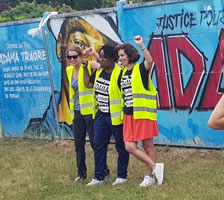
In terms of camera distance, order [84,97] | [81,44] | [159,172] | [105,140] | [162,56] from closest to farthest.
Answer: [159,172]
[105,140]
[84,97]
[162,56]
[81,44]

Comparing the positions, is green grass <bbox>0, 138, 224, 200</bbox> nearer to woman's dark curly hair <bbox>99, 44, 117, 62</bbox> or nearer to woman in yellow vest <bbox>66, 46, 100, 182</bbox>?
woman in yellow vest <bbox>66, 46, 100, 182</bbox>

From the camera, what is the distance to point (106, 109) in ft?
21.1

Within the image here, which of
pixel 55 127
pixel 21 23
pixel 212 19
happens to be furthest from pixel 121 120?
pixel 21 23

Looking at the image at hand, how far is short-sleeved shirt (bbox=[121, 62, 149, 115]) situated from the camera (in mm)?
6082

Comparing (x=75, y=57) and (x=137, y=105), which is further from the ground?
(x=75, y=57)

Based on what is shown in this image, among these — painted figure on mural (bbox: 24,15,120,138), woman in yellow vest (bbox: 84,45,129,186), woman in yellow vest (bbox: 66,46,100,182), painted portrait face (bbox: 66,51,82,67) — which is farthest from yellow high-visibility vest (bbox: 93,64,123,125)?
painted figure on mural (bbox: 24,15,120,138)

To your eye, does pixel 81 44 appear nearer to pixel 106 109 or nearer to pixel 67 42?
pixel 67 42

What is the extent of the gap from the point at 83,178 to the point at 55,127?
131 inches

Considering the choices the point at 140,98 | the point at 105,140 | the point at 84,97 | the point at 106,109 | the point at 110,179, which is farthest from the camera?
the point at 110,179

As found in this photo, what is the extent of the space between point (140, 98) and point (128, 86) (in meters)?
0.21

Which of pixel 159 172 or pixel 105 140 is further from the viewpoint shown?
pixel 105 140

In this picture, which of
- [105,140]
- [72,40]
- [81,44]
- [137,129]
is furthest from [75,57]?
[72,40]

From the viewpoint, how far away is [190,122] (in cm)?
798

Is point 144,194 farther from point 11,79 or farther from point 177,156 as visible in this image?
point 11,79
